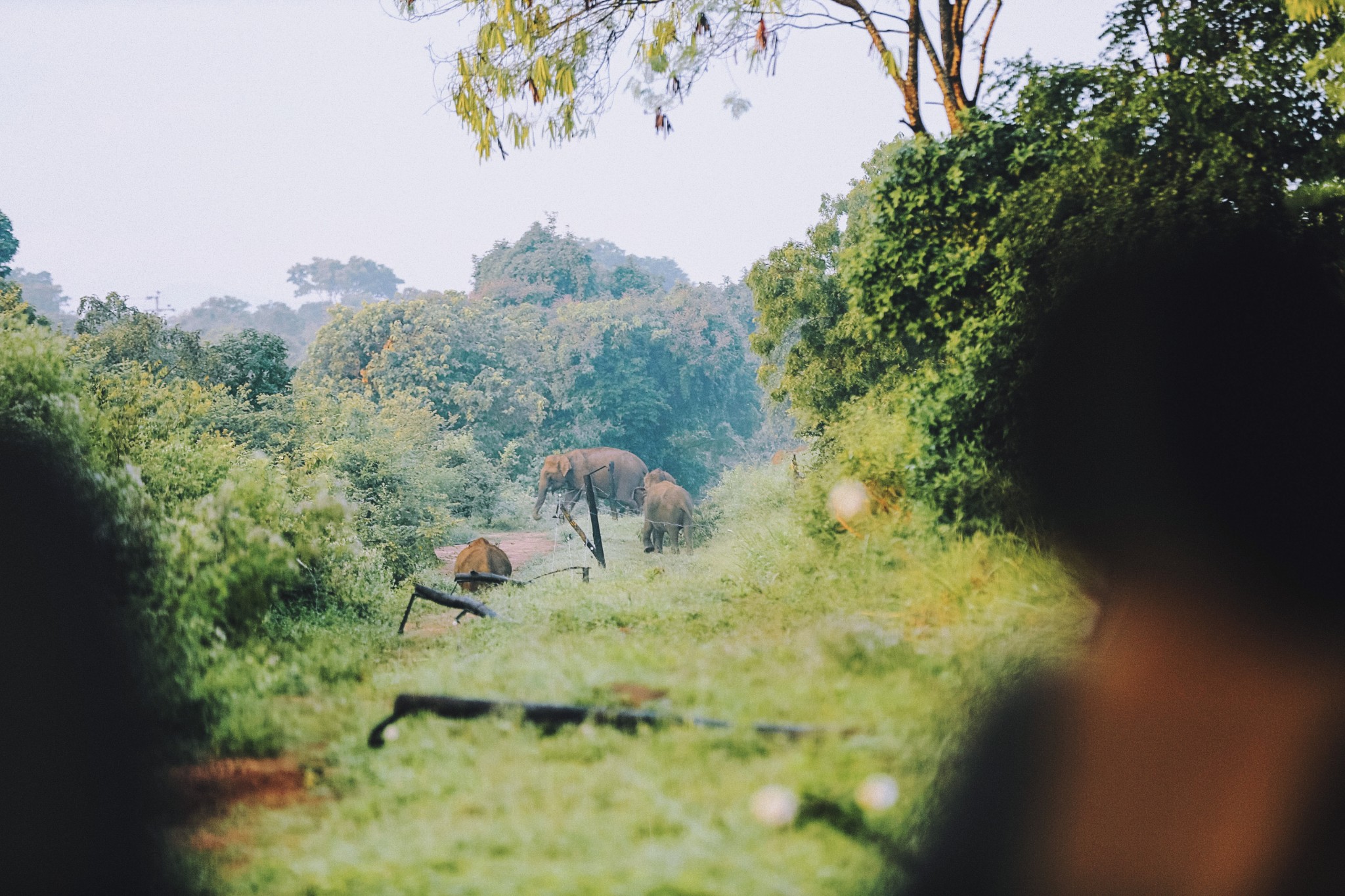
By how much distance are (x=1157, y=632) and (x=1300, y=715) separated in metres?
0.61

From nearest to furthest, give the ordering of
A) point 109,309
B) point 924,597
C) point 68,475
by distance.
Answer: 1. point 68,475
2. point 924,597
3. point 109,309

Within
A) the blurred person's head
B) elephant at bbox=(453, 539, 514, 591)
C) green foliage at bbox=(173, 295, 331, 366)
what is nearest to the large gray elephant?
green foliage at bbox=(173, 295, 331, 366)

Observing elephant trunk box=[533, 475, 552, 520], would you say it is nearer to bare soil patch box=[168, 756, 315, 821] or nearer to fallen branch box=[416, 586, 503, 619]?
fallen branch box=[416, 586, 503, 619]

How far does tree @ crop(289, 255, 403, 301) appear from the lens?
14.6 meters

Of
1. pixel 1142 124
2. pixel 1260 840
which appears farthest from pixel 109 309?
pixel 1260 840

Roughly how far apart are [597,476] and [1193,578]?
1807 cm

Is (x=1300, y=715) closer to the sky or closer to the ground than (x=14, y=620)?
closer to the ground

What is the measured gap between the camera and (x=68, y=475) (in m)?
3.06

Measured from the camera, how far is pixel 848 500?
15.4ft

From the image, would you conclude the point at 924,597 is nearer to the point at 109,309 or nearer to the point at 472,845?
the point at 472,845

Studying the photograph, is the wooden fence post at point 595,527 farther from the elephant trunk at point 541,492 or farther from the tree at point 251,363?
the elephant trunk at point 541,492

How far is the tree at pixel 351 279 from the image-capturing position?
14.6 meters

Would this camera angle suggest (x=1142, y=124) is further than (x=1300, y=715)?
Yes

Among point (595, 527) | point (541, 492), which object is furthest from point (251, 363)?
point (541, 492)
